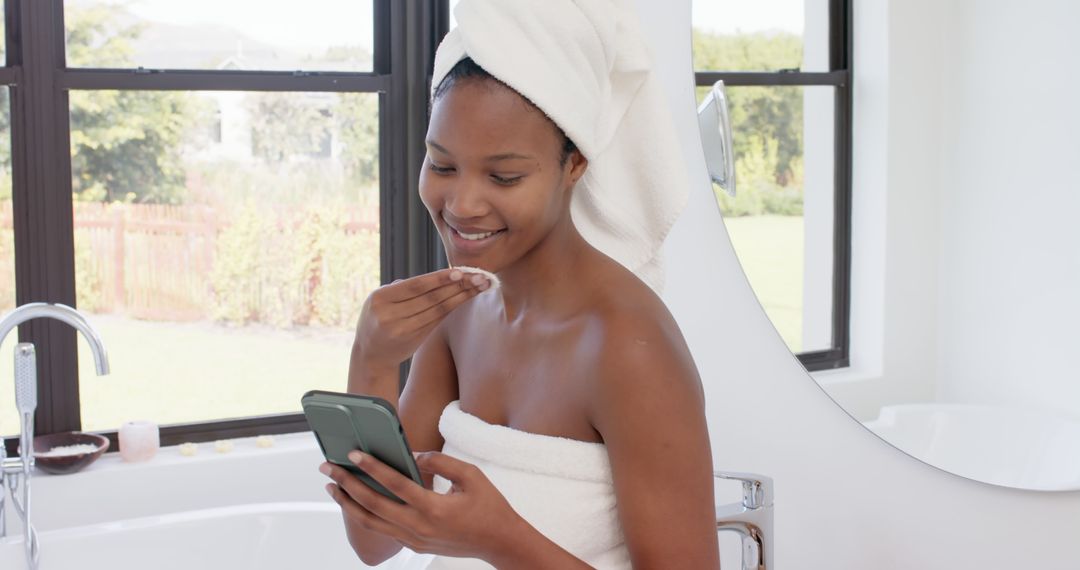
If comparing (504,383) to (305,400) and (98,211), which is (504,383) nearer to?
(305,400)

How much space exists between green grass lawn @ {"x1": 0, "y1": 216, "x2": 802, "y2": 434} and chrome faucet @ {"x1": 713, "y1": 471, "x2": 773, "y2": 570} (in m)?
1.67

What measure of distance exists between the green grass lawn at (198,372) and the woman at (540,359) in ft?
5.72

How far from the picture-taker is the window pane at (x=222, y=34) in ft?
8.00

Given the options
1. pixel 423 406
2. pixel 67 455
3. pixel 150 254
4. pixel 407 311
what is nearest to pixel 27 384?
pixel 67 455

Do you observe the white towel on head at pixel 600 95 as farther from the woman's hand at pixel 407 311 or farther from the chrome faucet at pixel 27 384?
the chrome faucet at pixel 27 384

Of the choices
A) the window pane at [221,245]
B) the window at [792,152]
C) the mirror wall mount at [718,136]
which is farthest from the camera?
the window pane at [221,245]

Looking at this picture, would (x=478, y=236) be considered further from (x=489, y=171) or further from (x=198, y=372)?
(x=198, y=372)

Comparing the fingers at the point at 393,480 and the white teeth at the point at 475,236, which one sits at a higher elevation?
the white teeth at the point at 475,236

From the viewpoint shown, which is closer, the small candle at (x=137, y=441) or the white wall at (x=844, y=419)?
the white wall at (x=844, y=419)

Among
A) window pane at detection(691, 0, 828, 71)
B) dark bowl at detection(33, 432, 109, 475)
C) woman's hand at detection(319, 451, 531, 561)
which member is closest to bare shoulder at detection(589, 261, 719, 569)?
woman's hand at detection(319, 451, 531, 561)

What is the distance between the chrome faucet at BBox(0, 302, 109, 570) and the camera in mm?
1902

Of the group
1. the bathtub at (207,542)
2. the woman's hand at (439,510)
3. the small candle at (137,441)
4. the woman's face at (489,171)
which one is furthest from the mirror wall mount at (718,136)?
the small candle at (137,441)

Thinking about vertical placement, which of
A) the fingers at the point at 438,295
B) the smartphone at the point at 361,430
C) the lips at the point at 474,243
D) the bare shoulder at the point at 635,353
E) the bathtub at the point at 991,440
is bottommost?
the bathtub at the point at 991,440

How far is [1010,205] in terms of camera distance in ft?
4.12
